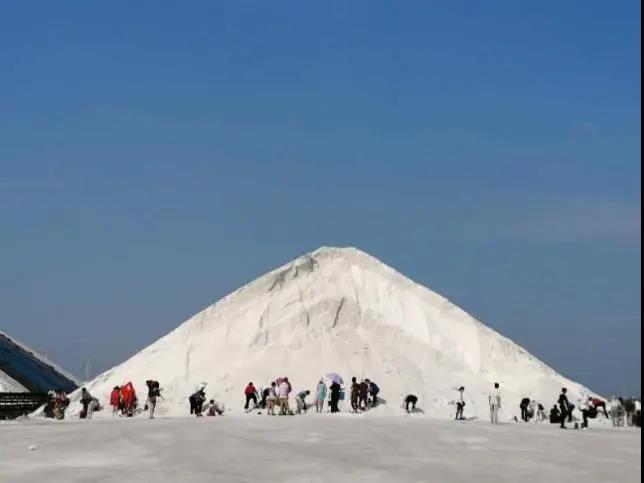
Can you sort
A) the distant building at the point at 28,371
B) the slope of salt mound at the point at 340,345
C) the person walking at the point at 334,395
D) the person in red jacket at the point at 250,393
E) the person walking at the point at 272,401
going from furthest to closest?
the distant building at the point at 28,371
the slope of salt mound at the point at 340,345
the person in red jacket at the point at 250,393
the person walking at the point at 334,395
the person walking at the point at 272,401

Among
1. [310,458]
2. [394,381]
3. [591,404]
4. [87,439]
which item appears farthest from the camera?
[394,381]

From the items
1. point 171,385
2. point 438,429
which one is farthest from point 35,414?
point 438,429

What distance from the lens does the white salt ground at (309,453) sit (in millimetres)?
16547

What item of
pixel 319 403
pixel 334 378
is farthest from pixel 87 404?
pixel 334 378

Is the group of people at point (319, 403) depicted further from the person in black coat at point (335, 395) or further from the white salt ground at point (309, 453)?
the white salt ground at point (309, 453)

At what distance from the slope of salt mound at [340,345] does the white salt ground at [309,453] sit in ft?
42.4

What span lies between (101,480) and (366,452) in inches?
265

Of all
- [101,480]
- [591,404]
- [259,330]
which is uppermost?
[259,330]

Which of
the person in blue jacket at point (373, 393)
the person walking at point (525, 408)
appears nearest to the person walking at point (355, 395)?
the person in blue jacket at point (373, 393)

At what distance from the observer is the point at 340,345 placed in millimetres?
44281

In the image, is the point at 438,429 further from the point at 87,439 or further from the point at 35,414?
the point at 35,414

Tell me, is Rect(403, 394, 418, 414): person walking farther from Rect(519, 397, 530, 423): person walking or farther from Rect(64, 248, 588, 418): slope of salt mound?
Rect(519, 397, 530, 423): person walking

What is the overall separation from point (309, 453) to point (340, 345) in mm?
24342

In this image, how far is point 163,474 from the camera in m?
16.3
